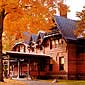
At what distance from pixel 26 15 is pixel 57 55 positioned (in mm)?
23788

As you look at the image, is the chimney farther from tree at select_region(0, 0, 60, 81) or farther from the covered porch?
the covered porch

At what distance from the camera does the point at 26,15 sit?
27531 millimetres

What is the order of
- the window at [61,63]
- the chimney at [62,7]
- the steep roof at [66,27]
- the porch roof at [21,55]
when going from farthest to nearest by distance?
1. the window at [61,63]
2. the steep roof at [66,27]
3. the porch roof at [21,55]
4. the chimney at [62,7]

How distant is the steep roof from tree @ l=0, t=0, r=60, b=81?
18.8 m

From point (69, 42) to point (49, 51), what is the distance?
5.34 meters

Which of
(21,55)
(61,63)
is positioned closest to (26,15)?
(21,55)

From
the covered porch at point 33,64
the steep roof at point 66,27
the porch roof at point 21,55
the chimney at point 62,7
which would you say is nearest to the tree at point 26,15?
the chimney at point 62,7

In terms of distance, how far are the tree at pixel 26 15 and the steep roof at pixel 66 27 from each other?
18.8 m

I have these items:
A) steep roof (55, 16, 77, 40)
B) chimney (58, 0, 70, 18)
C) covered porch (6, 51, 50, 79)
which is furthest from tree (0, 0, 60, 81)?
covered porch (6, 51, 50, 79)

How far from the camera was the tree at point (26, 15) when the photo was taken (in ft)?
86.9

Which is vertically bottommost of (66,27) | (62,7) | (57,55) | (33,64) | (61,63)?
(33,64)

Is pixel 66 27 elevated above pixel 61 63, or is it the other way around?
pixel 66 27

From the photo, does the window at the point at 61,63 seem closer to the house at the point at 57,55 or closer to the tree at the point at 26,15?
the house at the point at 57,55

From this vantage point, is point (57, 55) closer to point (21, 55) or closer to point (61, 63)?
point (61, 63)
